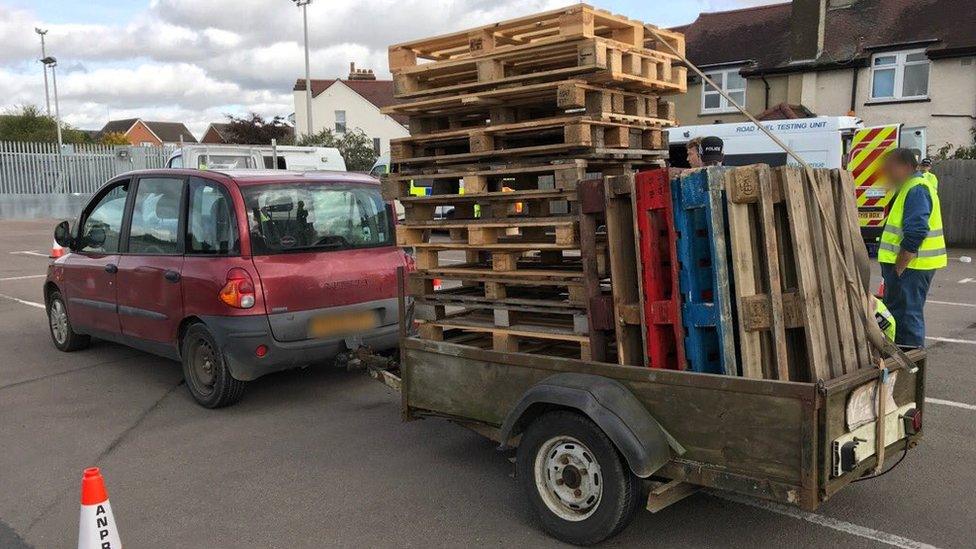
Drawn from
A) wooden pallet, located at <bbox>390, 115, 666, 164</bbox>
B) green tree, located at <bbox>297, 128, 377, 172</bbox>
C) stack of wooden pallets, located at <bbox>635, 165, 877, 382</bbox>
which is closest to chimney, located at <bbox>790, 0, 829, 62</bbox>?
green tree, located at <bbox>297, 128, 377, 172</bbox>

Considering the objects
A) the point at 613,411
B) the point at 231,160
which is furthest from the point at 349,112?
the point at 613,411

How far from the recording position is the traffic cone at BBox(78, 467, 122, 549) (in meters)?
3.02

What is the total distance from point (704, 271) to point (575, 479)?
114cm

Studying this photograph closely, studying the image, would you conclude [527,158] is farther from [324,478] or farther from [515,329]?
[324,478]

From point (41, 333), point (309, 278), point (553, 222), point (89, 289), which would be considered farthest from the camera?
point (41, 333)

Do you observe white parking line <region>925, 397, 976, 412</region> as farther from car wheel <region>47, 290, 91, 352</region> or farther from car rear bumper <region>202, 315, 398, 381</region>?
car wheel <region>47, 290, 91, 352</region>

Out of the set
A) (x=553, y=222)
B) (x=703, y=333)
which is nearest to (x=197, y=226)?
(x=553, y=222)

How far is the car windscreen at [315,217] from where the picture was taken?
5750 mm

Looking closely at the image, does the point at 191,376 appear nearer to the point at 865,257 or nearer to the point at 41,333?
the point at 41,333

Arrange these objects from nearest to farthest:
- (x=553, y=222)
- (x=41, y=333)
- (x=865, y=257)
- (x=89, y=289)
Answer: (x=865, y=257), (x=553, y=222), (x=89, y=289), (x=41, y=333)

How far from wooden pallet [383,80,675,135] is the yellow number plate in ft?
5.69

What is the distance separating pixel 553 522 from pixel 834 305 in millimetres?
1619

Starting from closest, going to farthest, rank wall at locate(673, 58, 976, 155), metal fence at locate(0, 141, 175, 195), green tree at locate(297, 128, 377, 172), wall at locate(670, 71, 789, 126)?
1. wall at locate(673, 58, 976, 155)
2. wall at locate(670, 71, 789, 126)
3. metal fence at locate(0, 141, 175, 195)
4. green tree at locate(297, 128, 377, 172)

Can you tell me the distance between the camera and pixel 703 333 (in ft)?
11.2
